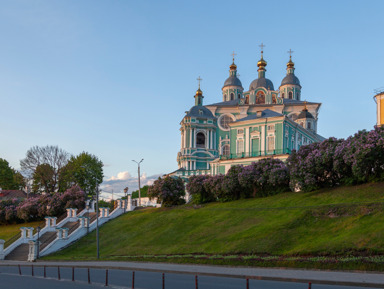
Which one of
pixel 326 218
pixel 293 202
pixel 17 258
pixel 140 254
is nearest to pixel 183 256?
pixel 140 254

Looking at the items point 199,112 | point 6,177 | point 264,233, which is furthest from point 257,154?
point 6,177

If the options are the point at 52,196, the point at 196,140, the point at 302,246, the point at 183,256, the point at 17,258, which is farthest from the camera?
the point at 196,140

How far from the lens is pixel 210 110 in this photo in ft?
307

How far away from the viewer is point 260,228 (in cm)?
3556

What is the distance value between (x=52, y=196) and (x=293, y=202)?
114 ft

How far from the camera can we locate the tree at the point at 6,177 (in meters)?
100

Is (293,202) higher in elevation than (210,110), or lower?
lower

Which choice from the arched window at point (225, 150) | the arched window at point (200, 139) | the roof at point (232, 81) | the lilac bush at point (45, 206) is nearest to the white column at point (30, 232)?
the lilac bush at point (45, 206)

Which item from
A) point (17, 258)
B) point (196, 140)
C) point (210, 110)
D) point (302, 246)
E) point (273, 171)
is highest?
point (210, 110)

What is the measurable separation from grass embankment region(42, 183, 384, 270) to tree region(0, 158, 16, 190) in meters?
55.3

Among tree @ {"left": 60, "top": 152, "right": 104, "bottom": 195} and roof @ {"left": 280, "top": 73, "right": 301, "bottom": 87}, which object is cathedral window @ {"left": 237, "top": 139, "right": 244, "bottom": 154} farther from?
roof @ {"left": 280, "top": 73, "right": 301, "bottom": 87}

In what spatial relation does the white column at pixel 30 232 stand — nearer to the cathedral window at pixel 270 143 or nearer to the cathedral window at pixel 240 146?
the cathedral window at pixel 240 146

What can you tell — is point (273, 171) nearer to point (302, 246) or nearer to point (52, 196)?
point (302, 246)

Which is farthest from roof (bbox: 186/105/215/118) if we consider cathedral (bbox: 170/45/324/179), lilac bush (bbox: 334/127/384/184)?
lilac bush (bbox: 334/127/384/184)
